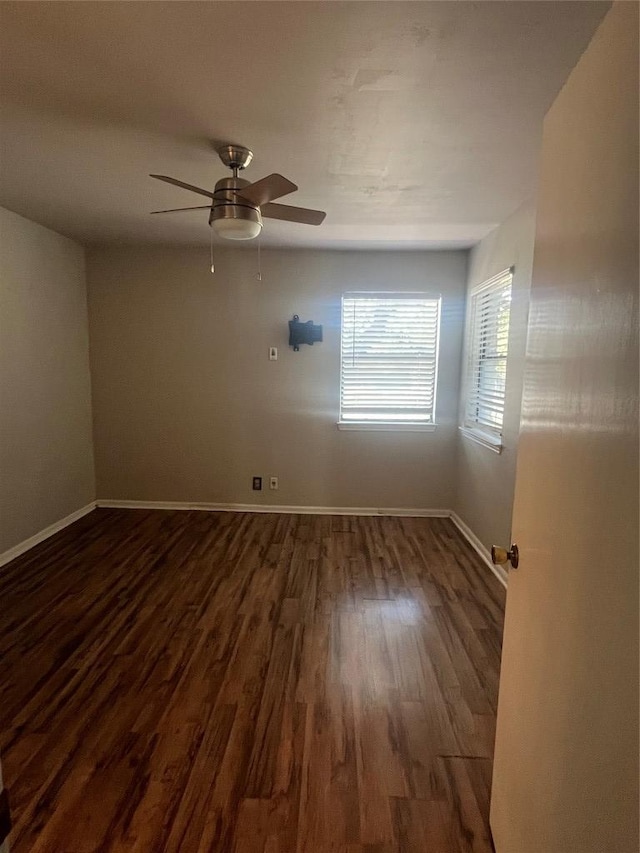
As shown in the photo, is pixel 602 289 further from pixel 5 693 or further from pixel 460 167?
pixel 5 693

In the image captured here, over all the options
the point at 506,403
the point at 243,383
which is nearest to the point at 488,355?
the point at 506,403

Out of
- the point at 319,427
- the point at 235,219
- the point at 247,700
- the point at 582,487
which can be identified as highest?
the point at 235,219

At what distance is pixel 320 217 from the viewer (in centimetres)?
222

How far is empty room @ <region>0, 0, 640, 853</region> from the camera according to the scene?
2.88 ft

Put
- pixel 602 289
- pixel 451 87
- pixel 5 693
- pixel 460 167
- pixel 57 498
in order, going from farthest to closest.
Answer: pixel 57 498
pixel 460 167
pixel 5 693
pixel 451 87
pixel 602 289

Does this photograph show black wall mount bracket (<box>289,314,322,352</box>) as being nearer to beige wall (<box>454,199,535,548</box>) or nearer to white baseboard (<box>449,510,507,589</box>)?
beige wall (<box>454,199,535,548</box>)

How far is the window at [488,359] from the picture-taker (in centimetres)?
305

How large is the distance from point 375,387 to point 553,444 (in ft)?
10.1

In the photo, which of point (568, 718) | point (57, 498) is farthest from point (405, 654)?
point (57, 498)

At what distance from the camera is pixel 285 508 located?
165 inches

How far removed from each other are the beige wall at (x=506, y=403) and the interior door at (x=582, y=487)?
1.70 metres

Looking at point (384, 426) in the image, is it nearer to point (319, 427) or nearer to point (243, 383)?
point (319, 427)

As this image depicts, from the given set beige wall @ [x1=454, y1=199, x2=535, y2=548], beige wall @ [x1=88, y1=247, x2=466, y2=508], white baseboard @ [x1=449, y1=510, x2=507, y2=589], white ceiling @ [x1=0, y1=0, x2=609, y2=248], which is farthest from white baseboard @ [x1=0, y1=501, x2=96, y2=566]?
beige wall @ [x1=454, y1=199, x2=535, y2=548]

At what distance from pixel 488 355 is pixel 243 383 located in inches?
82.9
